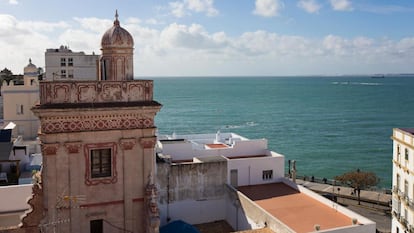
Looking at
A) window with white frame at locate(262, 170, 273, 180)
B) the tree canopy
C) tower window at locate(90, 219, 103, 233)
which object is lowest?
the tree canopy

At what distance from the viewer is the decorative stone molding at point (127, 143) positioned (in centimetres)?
1783

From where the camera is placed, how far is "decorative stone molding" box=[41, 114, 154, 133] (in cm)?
1698

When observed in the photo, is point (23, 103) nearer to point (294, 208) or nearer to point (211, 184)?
point (211, 184)

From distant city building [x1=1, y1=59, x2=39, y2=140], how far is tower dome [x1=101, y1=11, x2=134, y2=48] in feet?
135

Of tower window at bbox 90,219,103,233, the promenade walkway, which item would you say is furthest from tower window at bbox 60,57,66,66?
tower window at bbox 90,219,103,233

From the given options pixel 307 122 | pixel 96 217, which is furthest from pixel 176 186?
pixel 307 122

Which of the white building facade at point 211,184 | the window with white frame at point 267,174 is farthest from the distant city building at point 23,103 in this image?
the window with white frame at point 267,174

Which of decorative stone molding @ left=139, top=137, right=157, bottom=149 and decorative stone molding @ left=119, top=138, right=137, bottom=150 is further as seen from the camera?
decorative stone molding @ left=139, top=137, right=157, bottom=149

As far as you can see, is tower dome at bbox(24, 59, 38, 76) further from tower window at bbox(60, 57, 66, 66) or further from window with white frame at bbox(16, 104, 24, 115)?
tower window at bbox(60, 57, 66, 66)

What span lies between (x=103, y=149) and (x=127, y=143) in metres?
0.97

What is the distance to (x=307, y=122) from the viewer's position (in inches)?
4715

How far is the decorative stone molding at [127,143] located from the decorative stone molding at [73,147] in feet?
5.32

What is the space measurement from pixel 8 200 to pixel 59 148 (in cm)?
1063

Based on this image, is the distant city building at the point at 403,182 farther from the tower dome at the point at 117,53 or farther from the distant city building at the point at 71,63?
the distant city building at the point at 71,63
